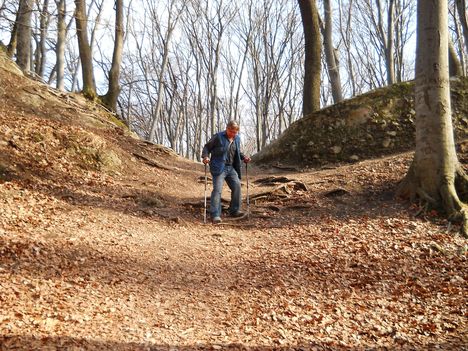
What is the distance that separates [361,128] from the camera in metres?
10.9

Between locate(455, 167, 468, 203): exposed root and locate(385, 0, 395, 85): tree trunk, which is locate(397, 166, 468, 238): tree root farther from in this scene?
locate(385, 0, 395, 85): tree trunk

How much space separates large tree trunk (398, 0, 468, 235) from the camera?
6230 mm

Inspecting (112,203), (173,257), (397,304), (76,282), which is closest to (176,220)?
(112,203)

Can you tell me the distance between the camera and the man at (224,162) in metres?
7.14

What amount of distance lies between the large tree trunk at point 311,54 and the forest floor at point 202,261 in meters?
4.34

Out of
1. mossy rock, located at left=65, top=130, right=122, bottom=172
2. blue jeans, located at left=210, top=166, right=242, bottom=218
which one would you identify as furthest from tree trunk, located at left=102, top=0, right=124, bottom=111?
blue jeans, located at left=210, top=166, right=242, bottom=218

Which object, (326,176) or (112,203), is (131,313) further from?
(326,176)

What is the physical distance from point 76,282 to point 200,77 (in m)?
27.1

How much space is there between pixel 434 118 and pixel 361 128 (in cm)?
462

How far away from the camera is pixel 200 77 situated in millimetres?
29359

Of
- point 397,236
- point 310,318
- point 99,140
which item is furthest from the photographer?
point 99,140

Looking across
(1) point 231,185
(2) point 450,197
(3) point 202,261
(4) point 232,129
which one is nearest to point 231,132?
(4) point 232,129

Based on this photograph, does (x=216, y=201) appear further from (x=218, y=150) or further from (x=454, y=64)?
(x=454, y=64)

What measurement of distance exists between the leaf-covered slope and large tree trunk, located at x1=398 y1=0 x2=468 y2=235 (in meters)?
3.97
